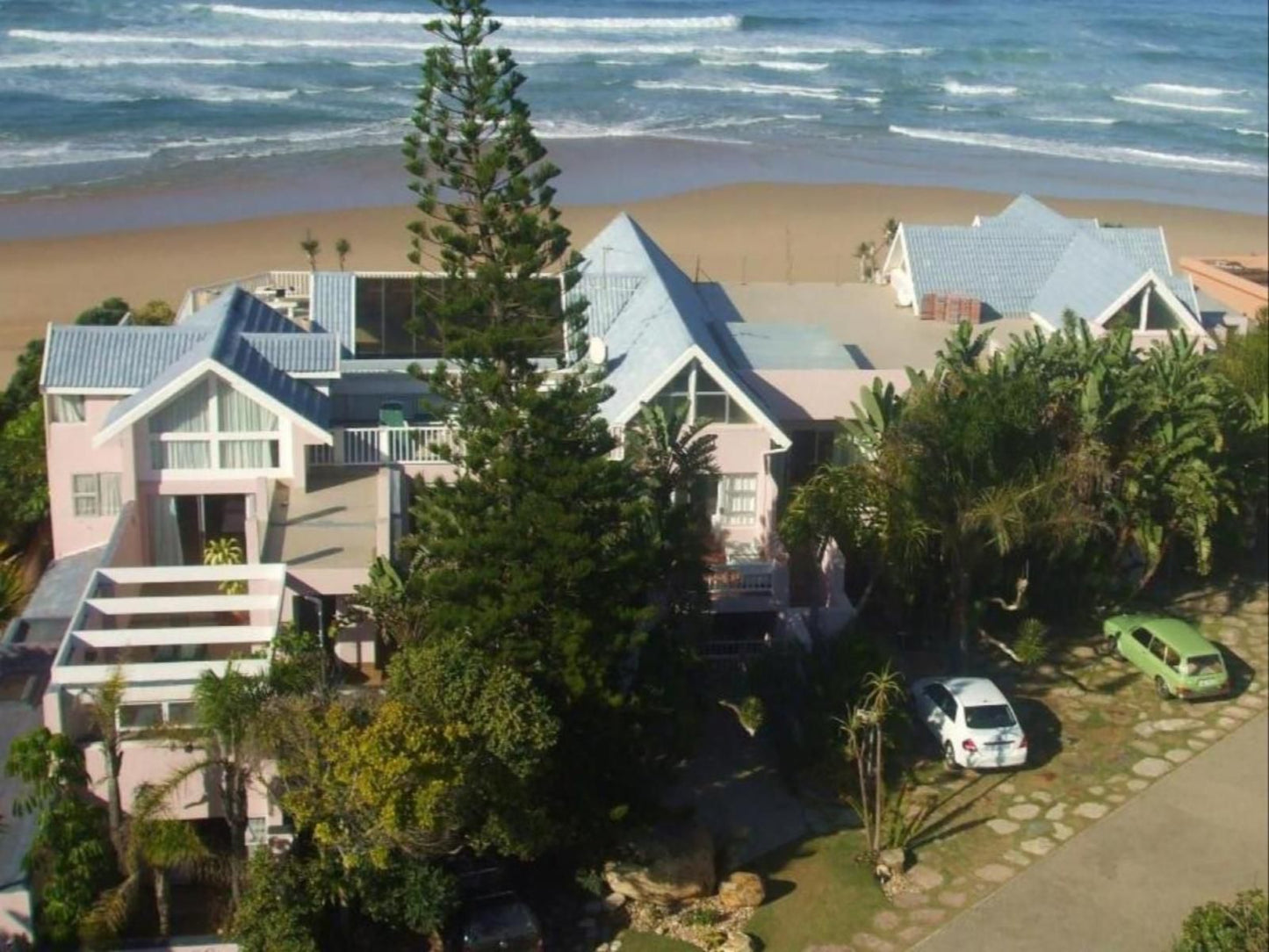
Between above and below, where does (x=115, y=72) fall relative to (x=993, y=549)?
above

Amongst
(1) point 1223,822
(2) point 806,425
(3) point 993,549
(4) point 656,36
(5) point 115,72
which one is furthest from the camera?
(4) point 656,36

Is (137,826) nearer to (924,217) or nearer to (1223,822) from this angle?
(1223,822)

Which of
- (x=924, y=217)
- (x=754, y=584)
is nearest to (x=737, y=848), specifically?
(x=754, y=584)

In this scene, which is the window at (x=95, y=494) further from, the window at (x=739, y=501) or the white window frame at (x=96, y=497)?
the window at (x=739, y=501)

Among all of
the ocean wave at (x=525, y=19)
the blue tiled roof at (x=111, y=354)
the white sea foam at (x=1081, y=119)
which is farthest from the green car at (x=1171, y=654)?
the white sea foam at (x=1081, y=119)

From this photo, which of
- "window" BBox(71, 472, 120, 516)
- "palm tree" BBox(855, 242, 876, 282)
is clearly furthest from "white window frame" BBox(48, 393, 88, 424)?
"palm tree" BBox(855, 242, 876, 282)

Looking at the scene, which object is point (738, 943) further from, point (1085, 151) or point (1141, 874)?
point (1085, 151)

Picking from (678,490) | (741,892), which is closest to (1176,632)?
(678,490)
